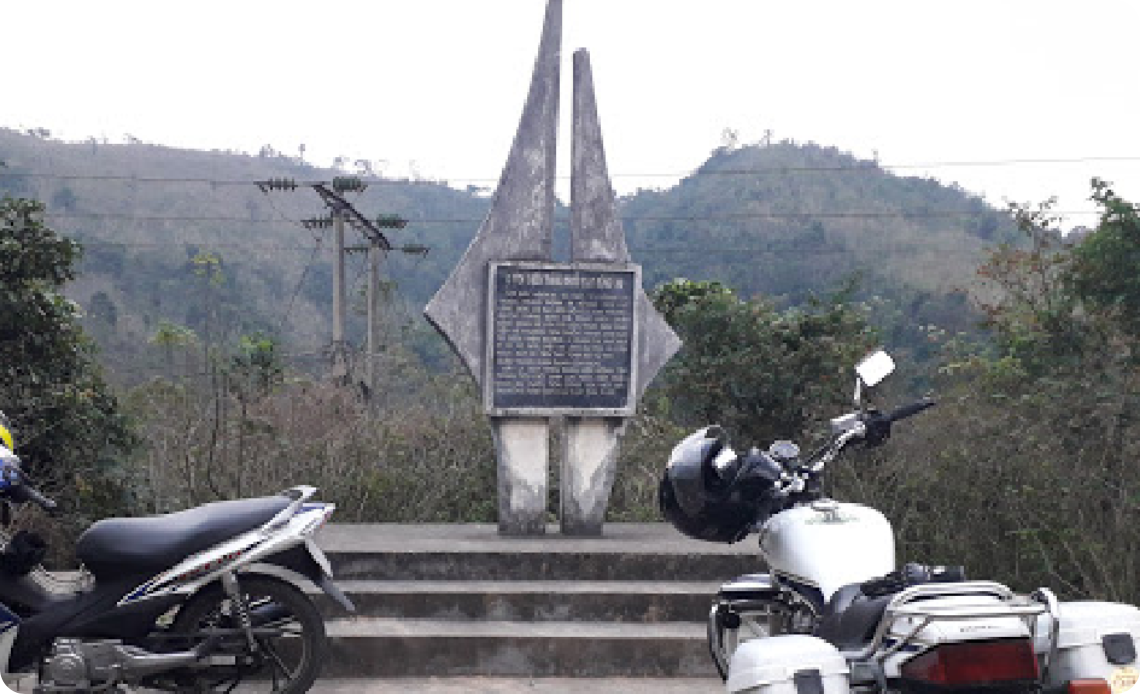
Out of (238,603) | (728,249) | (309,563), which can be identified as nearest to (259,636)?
(238,603)

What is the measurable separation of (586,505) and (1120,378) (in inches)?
135

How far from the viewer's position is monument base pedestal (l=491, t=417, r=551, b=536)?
23.9ft

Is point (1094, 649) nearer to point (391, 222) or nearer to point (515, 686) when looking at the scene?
point (515, 686)

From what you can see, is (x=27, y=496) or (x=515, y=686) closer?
(x=27, y=496)

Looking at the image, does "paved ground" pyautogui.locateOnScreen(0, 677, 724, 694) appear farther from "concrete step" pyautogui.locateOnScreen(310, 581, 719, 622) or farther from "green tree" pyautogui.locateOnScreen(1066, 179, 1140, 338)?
"green tree" pyautogui.locateOnScreen(1066, 179, 1140, 338)

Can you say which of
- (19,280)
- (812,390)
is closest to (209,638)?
(19,280)

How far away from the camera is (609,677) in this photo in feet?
18.3

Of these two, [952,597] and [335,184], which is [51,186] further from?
[952,597]

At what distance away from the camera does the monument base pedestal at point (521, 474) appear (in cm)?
Answer: 729

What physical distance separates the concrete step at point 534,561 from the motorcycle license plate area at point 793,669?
370 cm

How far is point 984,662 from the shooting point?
264 centimetres

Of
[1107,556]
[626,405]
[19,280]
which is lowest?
[1107,556]

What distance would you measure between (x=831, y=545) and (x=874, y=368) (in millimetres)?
586

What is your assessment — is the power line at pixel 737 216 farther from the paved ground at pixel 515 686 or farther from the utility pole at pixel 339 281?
the paved ground at pixel 515 686
